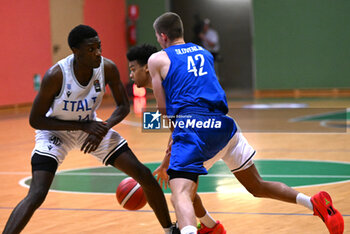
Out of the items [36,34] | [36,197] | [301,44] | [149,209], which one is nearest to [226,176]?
[149,209]

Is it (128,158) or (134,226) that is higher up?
(128,158)

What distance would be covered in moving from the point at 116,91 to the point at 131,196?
833mm

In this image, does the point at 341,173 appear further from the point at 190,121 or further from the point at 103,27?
the point at 103,27

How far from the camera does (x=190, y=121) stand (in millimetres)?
3938

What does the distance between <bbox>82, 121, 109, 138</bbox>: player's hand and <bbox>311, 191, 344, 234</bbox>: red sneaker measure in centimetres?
156

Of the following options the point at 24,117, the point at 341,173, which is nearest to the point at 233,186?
the point at 341,173

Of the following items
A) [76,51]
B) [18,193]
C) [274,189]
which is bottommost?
[18,193]

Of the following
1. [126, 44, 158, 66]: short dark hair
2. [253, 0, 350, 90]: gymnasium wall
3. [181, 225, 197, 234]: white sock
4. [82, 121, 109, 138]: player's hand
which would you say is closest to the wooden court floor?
[82, 121, 109, 138]: player's hand

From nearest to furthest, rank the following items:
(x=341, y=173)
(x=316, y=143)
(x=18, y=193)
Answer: (x=18, y=193) < (x=341, y=173) < (x=316, y=143)

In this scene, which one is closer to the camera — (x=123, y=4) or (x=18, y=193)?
(x=18, y=193)

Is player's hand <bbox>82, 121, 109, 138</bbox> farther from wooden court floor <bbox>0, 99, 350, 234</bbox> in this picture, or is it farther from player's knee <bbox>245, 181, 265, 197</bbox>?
player's knee <bbox>245, 181, 265, 197</bbox>

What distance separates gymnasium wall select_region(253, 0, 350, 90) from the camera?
18.5 m

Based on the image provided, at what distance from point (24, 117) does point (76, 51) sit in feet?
35.8

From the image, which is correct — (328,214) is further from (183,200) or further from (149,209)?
(149,209)
